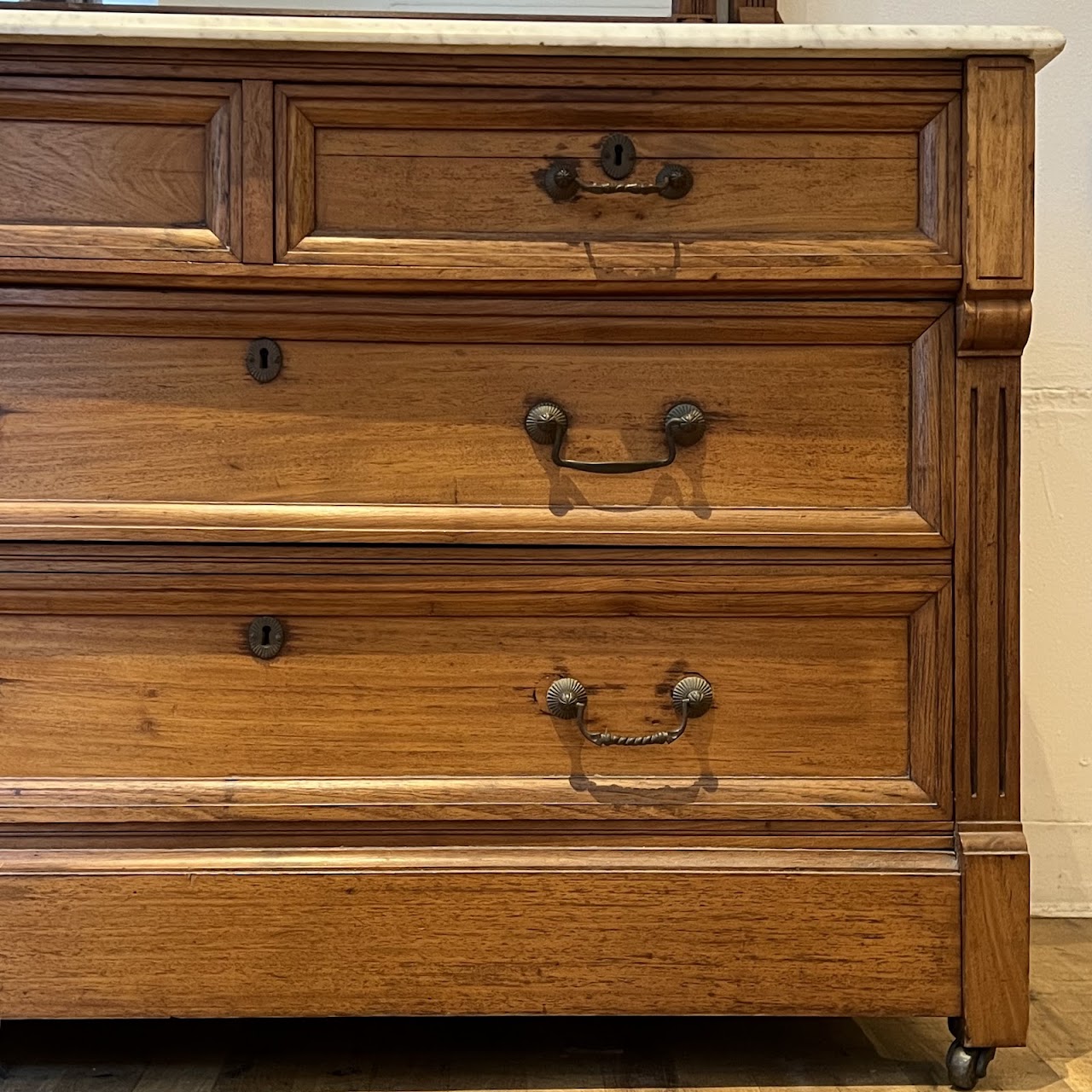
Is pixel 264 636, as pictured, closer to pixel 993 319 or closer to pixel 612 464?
pixel 612 464

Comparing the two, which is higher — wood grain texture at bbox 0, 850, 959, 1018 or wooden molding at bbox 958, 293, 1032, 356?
wooden molding at bbox 958, 293, 1032, 356

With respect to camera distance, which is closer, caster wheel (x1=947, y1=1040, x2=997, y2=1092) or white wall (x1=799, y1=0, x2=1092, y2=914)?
caster wheel (x1=947, y1=1040, x2=997, y2=1092)

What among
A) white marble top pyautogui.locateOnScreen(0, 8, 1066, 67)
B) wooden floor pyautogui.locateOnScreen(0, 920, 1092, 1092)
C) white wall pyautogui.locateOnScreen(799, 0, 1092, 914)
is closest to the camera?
white marble top pyautogui.locateOnScreen(0, 8, 1066, 67)

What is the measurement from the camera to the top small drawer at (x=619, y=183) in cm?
99

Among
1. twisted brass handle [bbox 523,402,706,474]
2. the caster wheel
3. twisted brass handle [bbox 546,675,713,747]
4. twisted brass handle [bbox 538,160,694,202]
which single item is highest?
twisted brass handle [bbox 538,160,694,202]

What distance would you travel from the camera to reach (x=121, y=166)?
0.99 m

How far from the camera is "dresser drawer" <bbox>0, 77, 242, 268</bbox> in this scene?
38.6 inches

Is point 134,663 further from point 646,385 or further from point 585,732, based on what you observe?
point 646,385

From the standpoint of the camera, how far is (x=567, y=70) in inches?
39.0

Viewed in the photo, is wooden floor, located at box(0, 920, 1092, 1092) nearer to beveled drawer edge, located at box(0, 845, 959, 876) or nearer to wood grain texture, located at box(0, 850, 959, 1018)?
wood grain texture, located at box(0, 850, 959, 1018)

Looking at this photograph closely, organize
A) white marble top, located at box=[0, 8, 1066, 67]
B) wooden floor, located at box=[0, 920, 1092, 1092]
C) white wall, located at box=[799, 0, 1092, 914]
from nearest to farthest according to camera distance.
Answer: white marble top, located at box=[0, 8, 1066, 67]
wooden floor, located at box=[0, 920, 1092, 1092]
white wall, located at box=[799, 0, 1092, 914]

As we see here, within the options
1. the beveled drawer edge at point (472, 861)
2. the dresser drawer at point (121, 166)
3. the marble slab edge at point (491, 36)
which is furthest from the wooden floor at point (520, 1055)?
the marble slab edge at point (491, 36)

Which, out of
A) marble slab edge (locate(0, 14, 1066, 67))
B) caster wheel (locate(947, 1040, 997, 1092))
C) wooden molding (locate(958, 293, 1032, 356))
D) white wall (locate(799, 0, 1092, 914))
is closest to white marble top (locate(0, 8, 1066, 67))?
marble slab edge (locate(0, 14, 1066, 67))

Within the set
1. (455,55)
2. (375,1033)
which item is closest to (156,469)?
(455,55)
